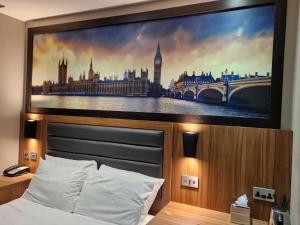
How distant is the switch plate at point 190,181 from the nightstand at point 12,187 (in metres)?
1.69

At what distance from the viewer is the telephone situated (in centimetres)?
271

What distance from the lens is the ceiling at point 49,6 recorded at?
239cm

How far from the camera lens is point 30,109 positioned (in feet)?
9.75

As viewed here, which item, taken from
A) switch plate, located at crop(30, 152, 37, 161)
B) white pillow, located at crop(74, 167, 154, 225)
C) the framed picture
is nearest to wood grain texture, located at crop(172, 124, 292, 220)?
the framed picture

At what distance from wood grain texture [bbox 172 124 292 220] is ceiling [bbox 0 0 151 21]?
1.38 m

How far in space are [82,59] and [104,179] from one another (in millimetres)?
1306

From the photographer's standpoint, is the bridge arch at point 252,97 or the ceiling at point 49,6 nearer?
the bridge arch at point 252,97

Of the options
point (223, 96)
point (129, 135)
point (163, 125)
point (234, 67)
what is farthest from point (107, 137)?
point (234, 67)

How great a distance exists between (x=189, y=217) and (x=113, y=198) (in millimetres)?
620

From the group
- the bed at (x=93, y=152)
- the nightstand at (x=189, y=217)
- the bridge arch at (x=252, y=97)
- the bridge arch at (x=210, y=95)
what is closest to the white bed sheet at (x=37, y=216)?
the bed at (x=93, y=152)

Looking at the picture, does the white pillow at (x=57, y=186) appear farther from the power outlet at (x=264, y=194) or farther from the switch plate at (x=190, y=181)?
the power outlet at (x=264, y=194)

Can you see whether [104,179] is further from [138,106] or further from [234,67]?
[234,67]

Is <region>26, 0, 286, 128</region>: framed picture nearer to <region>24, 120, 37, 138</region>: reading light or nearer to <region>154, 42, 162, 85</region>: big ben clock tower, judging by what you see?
<region>154, 42, 162, 85</region>: big ben clock tower

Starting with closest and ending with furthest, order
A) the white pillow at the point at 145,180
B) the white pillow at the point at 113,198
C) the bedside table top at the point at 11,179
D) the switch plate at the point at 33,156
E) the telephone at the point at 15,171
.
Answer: the white pillow at the point at 113,198, the white pillow at the point at 145,180, the bedside table top at the point at 11,179, the telephone at the point at 15,171, the switch plate at the point at 33,156
